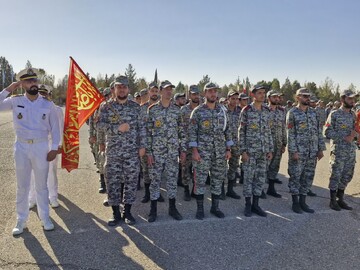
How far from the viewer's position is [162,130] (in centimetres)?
477

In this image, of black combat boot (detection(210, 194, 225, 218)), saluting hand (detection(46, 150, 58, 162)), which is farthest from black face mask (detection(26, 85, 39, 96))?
black combat boot (detection(210, 194, 225, 218))

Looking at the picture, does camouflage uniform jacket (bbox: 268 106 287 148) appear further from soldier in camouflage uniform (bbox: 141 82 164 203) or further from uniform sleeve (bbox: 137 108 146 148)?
uniform sleeve (bbox: 137 108 146 148)

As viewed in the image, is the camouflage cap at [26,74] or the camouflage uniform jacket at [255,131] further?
the camouflage uniform jacket at [255,131]

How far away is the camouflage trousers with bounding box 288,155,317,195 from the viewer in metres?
5.23

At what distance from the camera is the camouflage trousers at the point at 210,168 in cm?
482

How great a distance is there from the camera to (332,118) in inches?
216

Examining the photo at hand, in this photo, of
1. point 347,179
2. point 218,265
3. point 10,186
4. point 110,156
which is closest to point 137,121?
point 110,156

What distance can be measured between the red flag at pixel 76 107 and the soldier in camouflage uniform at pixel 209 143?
1.68 metres

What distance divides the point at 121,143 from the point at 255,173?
2378 millimetres

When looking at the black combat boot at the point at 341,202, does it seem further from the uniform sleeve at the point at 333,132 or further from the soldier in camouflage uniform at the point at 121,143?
the soldier in camouflage uniform at the point at 121,143

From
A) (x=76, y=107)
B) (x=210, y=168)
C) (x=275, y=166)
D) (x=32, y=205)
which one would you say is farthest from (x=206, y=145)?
(x=32, y=205)

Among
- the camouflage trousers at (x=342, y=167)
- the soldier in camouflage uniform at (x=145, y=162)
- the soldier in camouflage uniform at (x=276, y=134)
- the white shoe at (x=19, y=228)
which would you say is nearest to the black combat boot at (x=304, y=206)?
the camouflage trousers at (x=342, y=167)

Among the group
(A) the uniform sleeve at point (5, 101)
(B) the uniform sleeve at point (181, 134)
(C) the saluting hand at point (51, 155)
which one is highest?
(A) the uniform sleeve at point (5, 101)

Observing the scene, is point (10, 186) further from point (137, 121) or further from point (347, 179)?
point (347, 179)
